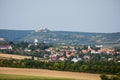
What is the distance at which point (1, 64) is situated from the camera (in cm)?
6228

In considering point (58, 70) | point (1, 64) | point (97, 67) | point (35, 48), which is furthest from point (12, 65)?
point (35, 48)

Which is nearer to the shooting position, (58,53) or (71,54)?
(71,54)

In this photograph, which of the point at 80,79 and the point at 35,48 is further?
the point at 35,48

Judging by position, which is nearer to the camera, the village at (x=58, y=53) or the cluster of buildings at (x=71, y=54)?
the village at (x=58, y=53)

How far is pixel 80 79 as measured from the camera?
1874 inches

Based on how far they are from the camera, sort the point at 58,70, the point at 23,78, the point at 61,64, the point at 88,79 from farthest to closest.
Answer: the point at 61,64 < the point at 58,70 < the point at 88,79 < the point at 23,78

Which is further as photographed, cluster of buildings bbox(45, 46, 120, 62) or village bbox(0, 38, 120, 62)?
cluster of buildings bbox(45, 46, 120, 62)

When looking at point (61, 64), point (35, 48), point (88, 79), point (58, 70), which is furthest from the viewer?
point (35, 48)

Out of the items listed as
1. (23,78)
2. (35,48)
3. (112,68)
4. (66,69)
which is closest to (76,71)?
(66,69)

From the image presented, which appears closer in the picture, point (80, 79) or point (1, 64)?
point (80, 79)

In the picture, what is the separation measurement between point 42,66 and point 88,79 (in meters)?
16.7

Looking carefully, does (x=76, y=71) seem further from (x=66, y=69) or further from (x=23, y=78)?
(x=23, y=78)

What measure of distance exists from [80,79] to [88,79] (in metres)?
1.43

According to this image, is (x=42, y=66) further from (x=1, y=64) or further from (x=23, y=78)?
(x=23, y=78)
